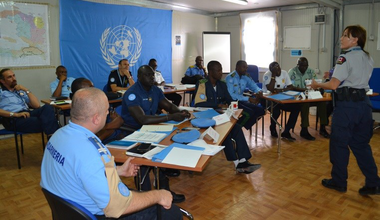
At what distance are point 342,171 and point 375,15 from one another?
192 inches

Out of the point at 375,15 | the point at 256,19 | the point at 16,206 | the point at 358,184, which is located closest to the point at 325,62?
the point at 375,15

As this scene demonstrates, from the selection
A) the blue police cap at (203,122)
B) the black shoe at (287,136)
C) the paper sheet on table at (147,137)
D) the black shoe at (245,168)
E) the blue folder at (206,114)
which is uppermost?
the blue folder at (206,114)

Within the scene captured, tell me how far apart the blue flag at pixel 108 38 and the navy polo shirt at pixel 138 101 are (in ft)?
10.4

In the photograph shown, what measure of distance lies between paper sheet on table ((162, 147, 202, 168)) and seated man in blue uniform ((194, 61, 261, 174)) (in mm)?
1495

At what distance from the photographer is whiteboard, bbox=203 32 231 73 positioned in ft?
28.3

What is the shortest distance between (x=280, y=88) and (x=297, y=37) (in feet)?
9.77

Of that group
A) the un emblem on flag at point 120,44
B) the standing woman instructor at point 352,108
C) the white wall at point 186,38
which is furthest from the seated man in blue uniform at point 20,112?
the white wall at point 186,38

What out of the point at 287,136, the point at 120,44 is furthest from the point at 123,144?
the point at 120,44

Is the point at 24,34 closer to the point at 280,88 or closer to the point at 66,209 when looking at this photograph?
the point at 280,88

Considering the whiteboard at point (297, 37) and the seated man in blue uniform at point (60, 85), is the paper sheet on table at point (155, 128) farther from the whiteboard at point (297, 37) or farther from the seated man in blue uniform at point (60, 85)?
the whiteboard at point (297, 37)

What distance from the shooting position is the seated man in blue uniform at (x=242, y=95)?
4566 mm

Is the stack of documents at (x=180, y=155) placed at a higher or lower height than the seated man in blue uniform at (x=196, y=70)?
lower

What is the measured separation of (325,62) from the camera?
743 cm

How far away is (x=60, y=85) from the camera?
5.24 m
